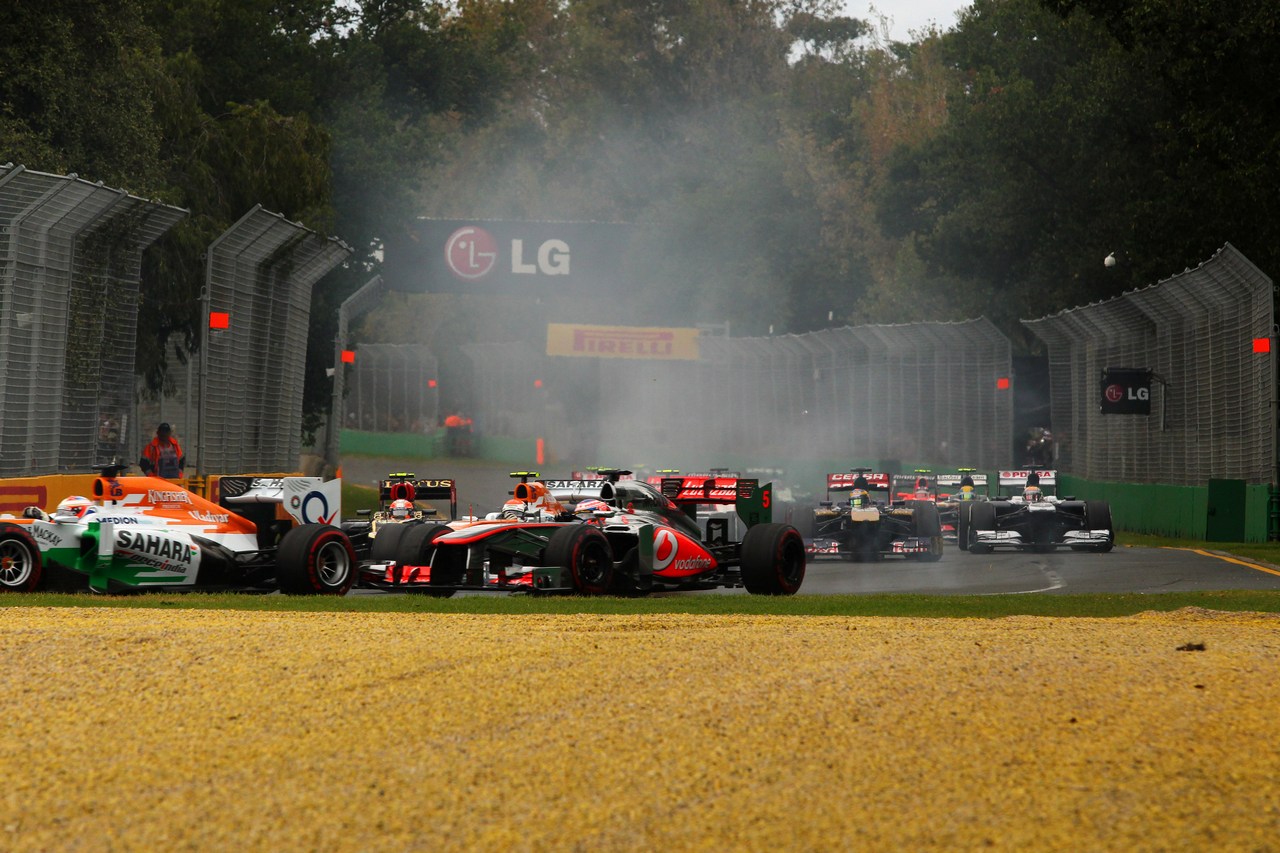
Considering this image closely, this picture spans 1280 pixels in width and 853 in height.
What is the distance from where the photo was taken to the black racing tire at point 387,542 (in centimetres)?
1413

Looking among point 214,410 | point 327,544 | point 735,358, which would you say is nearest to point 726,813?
point 327,544

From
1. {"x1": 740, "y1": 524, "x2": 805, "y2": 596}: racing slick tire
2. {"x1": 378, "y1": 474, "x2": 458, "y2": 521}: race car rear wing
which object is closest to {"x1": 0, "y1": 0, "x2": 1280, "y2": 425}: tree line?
{"x1": 378, "y1": 474, "x2": 458, "y2": 521}: race car rear wing

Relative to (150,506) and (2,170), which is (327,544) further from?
(2,170)

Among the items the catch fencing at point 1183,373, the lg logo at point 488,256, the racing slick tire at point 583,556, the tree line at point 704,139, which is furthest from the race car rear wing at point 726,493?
the lg logo at point 488,256

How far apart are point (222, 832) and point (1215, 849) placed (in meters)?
3.05

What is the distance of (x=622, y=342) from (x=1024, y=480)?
1172 inches

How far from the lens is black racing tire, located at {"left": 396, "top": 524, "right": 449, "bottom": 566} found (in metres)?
13.8

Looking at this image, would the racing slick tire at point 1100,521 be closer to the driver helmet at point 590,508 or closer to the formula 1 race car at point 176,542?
the driver helmet at point 590,508

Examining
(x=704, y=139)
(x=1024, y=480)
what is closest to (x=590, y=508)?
(x=1024, y=480)

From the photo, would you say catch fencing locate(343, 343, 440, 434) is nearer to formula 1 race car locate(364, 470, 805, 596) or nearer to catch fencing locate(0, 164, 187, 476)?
catch fencing locate(0, 164, 187, 476)

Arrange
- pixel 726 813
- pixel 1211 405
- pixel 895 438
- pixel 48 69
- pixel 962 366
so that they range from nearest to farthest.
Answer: pixel 726 813
pixel 48 69
pixel 1211 405
pixel 962 366
pixel 895 438

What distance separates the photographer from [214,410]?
23.6m

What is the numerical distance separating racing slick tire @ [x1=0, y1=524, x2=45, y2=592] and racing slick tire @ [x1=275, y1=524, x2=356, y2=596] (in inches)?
71.9

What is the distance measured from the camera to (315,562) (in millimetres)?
13914
